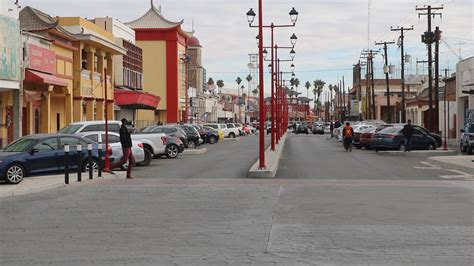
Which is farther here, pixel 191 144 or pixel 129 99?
pixel 129 99

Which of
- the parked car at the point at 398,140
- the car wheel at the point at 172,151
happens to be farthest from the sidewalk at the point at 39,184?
the parked car at the point at 398,140

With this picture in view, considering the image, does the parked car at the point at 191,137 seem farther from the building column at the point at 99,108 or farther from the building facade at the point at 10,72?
the building facade at the point at 10,72

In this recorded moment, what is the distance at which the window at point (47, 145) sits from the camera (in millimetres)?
21547

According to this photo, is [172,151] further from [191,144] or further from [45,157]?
[45,157]

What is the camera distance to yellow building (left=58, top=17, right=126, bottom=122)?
4569 centimetres

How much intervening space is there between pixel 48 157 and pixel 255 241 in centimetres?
1274

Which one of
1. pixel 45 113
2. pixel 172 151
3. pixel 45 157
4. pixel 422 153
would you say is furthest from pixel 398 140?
pixel 45 157

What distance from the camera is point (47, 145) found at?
21.8m

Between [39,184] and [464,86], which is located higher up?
[464,86]

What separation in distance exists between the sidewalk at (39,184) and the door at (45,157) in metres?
0.29

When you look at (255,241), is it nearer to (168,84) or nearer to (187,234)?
(187,234)

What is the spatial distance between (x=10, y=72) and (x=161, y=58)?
2124 inches

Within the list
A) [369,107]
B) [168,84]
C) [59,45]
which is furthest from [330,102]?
[59,45]

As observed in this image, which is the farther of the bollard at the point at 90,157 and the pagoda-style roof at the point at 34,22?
the pagoda-style roof at the point at 34,22
